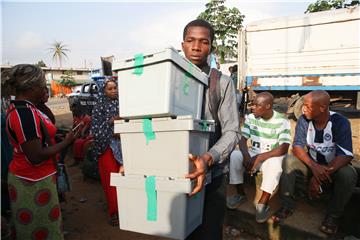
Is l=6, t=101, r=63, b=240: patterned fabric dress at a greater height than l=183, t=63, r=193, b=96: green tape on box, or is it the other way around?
l=183, t=63, r=193, b=96: green tape on box

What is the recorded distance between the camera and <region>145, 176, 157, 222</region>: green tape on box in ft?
5.15

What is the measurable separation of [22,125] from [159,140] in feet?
3.51

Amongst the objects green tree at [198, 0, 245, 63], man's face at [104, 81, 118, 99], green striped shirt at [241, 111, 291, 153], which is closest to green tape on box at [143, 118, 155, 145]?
man's face at [104, 81, 118, 99]

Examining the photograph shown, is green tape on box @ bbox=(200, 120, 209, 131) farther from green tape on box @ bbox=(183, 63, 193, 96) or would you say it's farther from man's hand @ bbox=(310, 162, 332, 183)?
man's hand @ bbox=(310, 162, 332, 183)

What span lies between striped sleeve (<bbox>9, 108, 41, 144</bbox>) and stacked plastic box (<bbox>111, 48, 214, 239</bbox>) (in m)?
0.74

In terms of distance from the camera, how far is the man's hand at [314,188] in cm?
286

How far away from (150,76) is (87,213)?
3.20m

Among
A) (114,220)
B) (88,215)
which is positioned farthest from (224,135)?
(88,215)

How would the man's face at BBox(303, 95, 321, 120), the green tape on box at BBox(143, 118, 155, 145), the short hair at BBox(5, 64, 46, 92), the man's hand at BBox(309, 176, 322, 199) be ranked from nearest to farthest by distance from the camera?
1. the green tape on box at BBox(143, 118, 155, 145)
2. the short hair at BBox(5, 64, 46, 92)
3. the man's hand at BBox(309, 176, 322, 199)
4. the man's face at BBox(303, 95, 321, 120)

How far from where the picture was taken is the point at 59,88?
3447 centimetres

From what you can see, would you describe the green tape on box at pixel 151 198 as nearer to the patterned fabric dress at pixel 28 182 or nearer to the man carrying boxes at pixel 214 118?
the man carrying boxes at pixel 214 118

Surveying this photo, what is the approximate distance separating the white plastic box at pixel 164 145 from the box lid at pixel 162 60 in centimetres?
28

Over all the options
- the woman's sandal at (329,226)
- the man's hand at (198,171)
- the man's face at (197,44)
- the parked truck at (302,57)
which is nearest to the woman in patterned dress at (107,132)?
the man's face at (197,44)

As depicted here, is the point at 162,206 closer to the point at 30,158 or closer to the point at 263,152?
the point at 30,158
